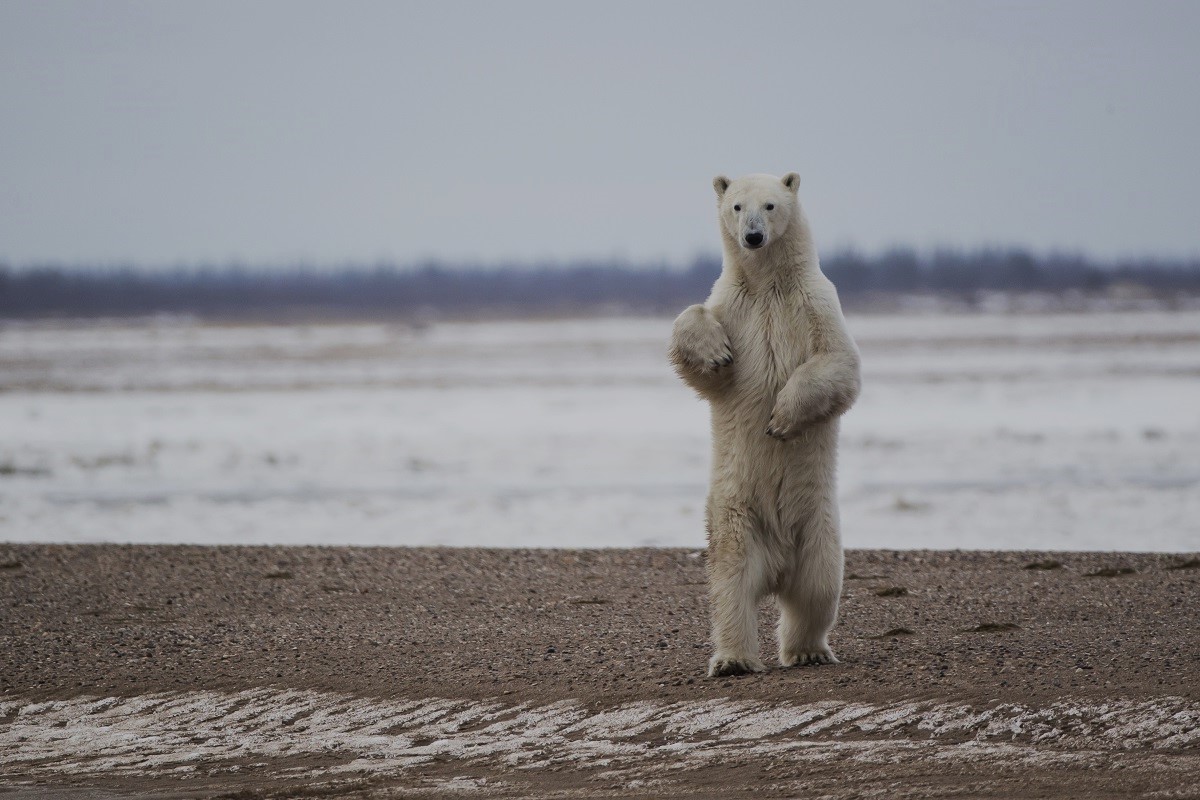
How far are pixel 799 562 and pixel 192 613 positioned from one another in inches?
167

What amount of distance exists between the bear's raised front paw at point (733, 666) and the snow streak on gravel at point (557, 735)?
0.36 meters

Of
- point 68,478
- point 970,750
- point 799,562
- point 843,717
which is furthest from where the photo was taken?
point 68,478

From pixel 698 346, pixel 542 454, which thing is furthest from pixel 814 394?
pixel 542 454

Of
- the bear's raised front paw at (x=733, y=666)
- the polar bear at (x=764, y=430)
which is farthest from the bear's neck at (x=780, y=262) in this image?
the bear's raised front paw at (x=733, y=666)

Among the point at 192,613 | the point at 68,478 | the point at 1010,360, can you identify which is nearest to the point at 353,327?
the point at 1010,360

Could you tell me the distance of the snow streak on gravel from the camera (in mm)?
5078

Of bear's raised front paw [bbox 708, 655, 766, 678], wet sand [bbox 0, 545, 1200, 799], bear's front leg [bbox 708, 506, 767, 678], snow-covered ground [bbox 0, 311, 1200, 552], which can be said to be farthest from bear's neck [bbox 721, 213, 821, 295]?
snow-covered ground [bbox 0, 311, 1200, 552]

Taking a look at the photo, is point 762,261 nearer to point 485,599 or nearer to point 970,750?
point 970,750

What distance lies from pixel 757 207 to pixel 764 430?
3.43ft

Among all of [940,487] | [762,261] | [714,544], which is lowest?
[940,487]

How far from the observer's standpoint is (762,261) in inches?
245

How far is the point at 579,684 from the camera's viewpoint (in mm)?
6309

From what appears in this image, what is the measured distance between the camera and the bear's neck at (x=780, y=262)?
621 centimetres

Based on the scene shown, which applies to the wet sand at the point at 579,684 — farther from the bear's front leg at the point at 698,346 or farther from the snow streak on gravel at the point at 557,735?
the bear's front leg at the point at 698,346
